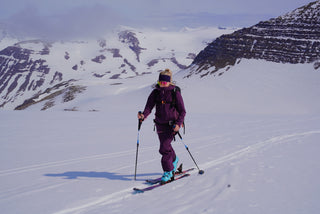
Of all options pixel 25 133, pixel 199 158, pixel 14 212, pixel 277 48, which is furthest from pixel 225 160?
pixel 277 48

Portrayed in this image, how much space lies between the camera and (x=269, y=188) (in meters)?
5.84

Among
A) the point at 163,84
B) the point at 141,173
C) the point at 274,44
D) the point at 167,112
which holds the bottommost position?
the point at 141,173

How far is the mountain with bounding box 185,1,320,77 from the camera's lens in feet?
230

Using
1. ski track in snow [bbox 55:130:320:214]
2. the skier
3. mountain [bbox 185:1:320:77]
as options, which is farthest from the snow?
mountain [bbox 185:1:320:77]

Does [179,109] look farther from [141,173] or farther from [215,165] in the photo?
[215,165]

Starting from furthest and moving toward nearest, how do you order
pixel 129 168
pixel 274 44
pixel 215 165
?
1. pixel 274 44
2. pixel 129 168
3. pixel 215 165

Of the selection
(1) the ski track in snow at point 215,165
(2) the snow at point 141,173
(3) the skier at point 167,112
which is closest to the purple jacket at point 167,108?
(3) the skier at point 167,112

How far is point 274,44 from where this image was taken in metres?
75.7

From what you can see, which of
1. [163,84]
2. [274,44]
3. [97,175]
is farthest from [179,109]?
[274,44]

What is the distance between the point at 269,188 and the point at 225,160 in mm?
2841

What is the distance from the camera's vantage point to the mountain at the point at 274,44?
230 feet

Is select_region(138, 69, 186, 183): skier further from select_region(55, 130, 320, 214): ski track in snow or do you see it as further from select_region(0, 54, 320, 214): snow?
select_region(55, 130, 320, 214): ski track in snow

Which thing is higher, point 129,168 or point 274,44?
point 274,44

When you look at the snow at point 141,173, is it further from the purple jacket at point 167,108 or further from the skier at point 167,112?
the purple jacket at point 167,108
